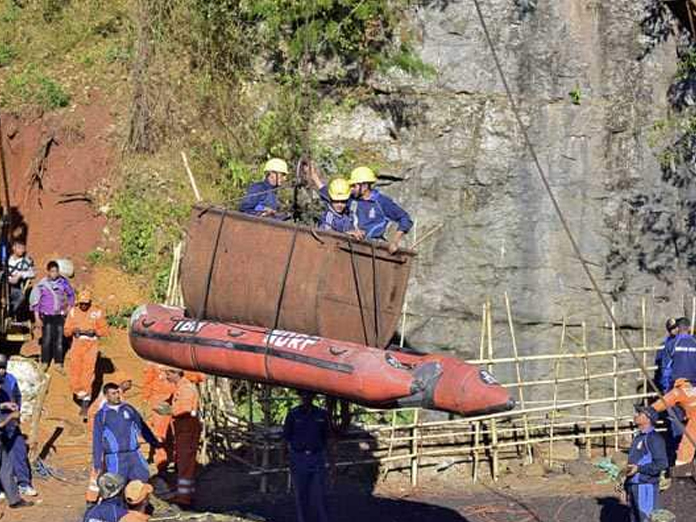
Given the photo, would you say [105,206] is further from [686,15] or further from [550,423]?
[686,15]

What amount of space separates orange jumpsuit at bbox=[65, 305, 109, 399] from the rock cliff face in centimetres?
476

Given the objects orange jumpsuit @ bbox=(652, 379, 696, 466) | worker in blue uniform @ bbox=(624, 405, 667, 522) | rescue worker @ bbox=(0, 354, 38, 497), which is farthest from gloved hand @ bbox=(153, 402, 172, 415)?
orange jumpsuit @ bbox=(652, 379, 696, 466)

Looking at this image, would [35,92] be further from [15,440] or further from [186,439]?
[186,439]

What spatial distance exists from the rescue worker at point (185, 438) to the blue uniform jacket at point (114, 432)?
4.63ft

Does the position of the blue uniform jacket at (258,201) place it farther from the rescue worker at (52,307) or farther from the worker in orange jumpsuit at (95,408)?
the rescue worker at (52,307)

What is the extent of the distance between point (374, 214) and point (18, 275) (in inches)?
290

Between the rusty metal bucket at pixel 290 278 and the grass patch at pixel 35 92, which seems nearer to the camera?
the rusty metal bucket at pixel 290 278

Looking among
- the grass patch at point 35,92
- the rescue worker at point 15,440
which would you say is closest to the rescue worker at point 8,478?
the rescue worker at point 15,440

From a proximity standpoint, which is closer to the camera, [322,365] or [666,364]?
[322,365]

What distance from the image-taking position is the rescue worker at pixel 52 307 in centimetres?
1748

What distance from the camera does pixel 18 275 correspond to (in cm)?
1838

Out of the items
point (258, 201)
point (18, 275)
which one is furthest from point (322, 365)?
point (18, 275)

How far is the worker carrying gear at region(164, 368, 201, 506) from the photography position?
14.3 metres

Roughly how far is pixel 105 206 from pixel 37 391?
4551 mm
